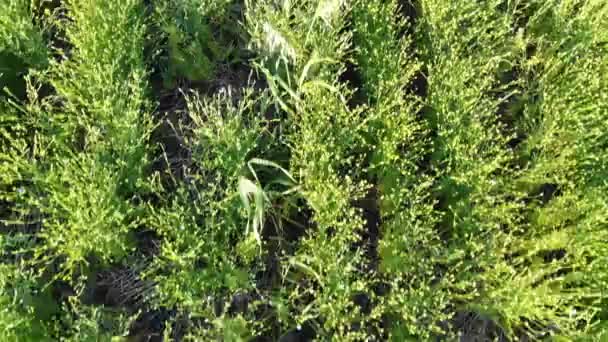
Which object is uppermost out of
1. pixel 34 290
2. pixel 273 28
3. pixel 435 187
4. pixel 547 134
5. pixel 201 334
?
pixel 273 28

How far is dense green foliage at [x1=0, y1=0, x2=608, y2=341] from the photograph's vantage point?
6.68 ft

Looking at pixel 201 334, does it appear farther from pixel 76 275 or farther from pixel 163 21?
pixel 163 21

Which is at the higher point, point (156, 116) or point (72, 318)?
point (156, 116)

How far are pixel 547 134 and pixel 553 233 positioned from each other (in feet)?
1.22

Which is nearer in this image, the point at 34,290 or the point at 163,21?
the point at 34,290

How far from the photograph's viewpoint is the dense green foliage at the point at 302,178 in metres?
2.04

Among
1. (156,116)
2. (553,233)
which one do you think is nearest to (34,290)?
(156,116)

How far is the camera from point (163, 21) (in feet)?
7.72

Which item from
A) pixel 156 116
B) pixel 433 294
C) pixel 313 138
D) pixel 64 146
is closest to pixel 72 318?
pixel 64 146

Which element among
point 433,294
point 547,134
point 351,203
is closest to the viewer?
point 433,294

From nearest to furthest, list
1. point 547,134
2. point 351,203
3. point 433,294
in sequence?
1. point 433,294
2. point 547,134
3. point 351,203

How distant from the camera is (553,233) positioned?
2.11m

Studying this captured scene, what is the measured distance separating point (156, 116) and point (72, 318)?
866mm

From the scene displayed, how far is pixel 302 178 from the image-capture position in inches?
87.9
